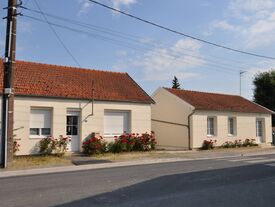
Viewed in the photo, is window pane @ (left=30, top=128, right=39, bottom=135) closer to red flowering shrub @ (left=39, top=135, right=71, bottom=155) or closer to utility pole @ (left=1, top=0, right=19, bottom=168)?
red flowering shrub @ (left=39, top=135, right=71, bottom=155)

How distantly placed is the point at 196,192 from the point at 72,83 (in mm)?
13871

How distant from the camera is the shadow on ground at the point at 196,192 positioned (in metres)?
7.86

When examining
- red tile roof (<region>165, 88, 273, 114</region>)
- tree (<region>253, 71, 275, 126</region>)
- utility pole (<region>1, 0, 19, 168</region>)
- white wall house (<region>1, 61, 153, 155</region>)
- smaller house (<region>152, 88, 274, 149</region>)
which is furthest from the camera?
tree (<region>253, 71, 275, 126</region>)

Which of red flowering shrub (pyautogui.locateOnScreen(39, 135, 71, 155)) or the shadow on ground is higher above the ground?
red flowering shrub (pyautogui.locateOnScreen(39, 135, 71, 155))

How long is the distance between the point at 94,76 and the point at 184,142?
7326mm

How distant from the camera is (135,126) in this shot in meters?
22.9

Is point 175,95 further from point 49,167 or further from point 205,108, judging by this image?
point 49,167

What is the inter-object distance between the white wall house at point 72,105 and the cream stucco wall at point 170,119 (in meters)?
3.27

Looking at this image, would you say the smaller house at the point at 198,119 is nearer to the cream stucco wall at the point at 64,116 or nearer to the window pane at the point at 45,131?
the cream stucco wall at the point at 64,116

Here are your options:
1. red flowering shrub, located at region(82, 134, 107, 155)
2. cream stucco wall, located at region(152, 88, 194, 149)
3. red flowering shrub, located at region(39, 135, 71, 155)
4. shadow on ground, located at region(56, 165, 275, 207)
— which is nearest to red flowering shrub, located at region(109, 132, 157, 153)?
red flowering shrub, located at region(82, 134, 107, 155)

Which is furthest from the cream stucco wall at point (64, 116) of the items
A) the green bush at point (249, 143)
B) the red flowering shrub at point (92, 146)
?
the green bush at point (249, 143)

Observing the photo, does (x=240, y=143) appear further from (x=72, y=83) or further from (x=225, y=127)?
(x=72, y=83)

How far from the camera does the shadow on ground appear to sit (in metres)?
7.86

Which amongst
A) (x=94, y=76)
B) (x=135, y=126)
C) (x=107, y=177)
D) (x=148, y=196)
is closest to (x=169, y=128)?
(x=135, y=126)
